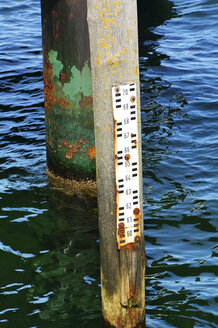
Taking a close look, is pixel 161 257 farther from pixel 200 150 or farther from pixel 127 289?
pixel 200 150

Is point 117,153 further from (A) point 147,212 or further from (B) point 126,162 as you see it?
(A) point 147,212

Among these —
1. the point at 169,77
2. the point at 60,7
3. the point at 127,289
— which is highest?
the point at 60,7

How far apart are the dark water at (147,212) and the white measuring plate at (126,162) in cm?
107

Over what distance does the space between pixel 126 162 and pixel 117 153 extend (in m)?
0.09

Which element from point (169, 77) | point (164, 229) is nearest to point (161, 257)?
point (164, 229)

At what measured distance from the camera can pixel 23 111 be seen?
8.62 meters

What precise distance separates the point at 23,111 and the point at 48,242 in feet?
11.0

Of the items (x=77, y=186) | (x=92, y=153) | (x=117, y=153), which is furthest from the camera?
(x=77, y=186)

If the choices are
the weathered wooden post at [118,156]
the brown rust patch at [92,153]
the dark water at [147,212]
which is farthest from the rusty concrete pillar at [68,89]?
the weathered wooden post at [118,156]

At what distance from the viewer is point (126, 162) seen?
3.74 meters

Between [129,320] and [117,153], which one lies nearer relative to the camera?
[117,153]

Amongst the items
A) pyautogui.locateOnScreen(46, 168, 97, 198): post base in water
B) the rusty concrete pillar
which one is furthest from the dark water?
the rusty concrete pillar

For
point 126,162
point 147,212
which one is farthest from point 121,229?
point 147,212

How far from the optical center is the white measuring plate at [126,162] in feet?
11.9
